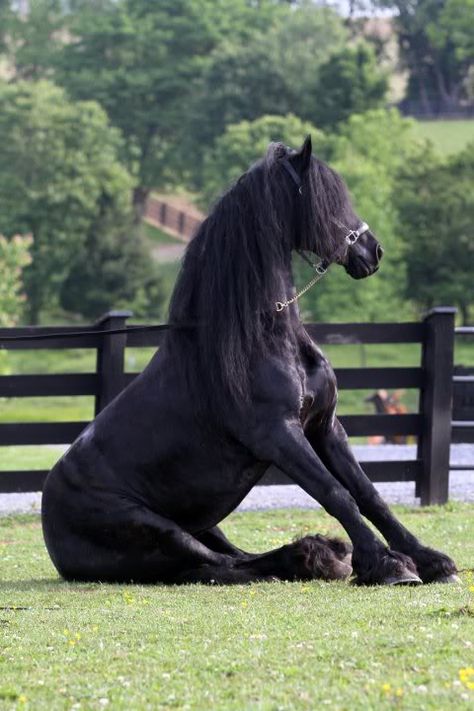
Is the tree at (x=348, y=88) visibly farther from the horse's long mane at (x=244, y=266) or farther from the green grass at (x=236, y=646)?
the green grass at (x=236, y=646)

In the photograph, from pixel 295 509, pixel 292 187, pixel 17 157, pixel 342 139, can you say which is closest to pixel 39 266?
pixel 17 157

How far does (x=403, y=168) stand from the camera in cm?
6338

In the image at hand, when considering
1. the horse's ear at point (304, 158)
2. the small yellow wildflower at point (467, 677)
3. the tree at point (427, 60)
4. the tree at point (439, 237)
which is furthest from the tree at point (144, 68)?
the small yellow wildflower at point (467, 677)

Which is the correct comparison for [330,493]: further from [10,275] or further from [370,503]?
[10,275]

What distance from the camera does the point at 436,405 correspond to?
458 inches

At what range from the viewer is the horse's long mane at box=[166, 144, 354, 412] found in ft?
24.0

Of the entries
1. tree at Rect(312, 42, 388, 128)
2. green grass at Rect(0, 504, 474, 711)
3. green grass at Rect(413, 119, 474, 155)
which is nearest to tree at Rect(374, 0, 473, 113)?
green grass at Rect(413, 119, 474, 155)

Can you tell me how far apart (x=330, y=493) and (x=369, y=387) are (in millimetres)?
4824

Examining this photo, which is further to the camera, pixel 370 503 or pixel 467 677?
pixel 370 503

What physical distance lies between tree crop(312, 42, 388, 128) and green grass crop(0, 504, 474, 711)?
242 ft

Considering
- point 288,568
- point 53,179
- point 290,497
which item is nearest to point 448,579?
point 288,568

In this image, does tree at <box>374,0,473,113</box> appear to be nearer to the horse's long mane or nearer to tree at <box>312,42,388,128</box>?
tree at <box>312,42,388,128</box>

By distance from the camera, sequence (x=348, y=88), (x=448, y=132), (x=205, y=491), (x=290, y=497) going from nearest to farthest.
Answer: (x=205, y=491)
(x=290, y=497)
(x=348, y=88)
(x=448, y=132)

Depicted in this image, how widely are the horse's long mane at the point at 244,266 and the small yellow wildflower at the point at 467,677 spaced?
8.82 feet
